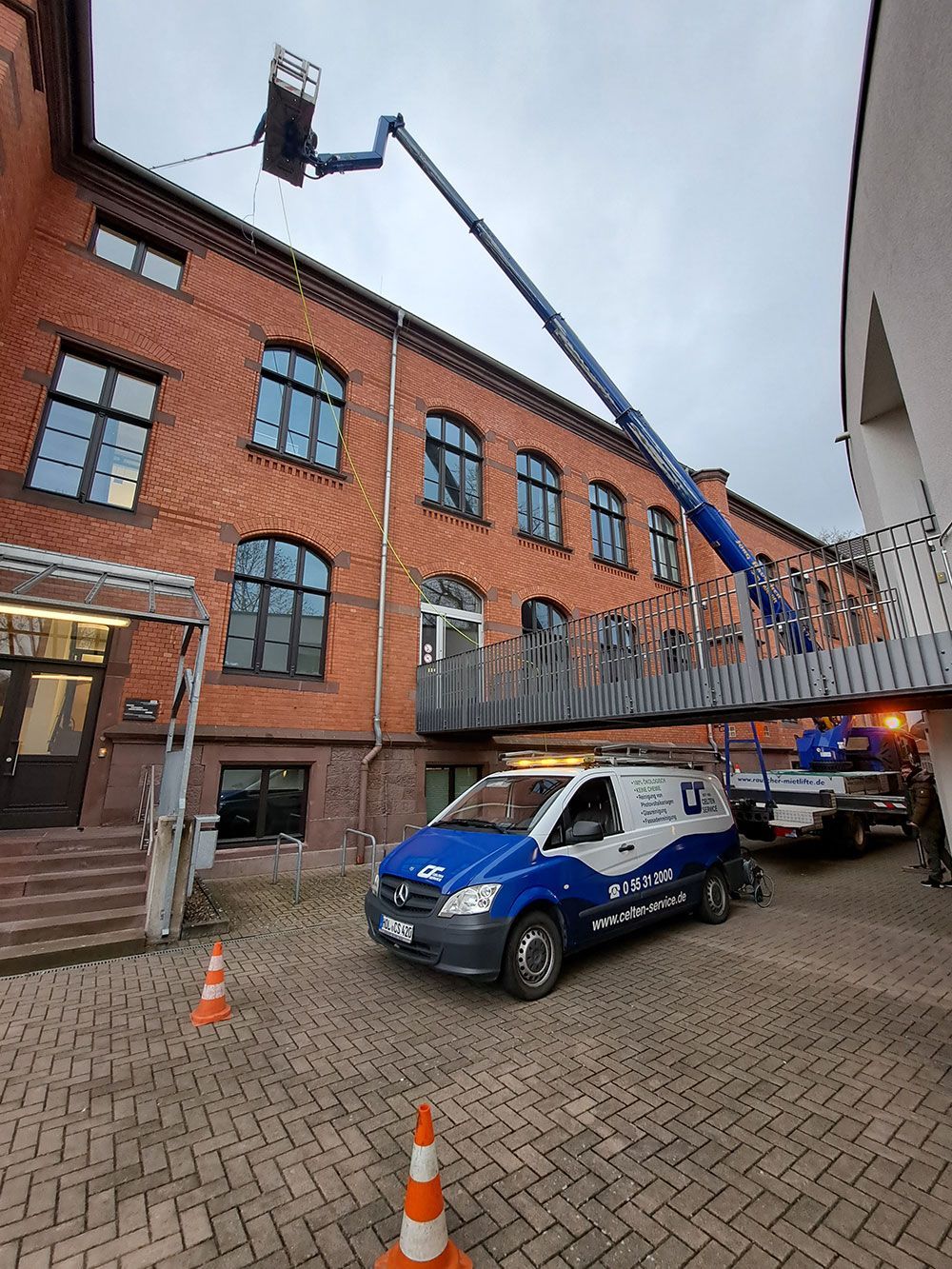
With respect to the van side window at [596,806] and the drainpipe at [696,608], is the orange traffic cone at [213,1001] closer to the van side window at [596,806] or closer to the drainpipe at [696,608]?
the van side window at [596,806]

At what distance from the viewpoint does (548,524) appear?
16359mm

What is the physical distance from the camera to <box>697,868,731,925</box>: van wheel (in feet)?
21.0

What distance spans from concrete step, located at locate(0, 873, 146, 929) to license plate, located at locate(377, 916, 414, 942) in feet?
10.8

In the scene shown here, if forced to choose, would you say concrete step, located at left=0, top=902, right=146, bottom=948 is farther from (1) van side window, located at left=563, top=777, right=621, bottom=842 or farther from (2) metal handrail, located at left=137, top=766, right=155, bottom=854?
(1) van side window, located at left=563, top=777, right=621, bottom=842

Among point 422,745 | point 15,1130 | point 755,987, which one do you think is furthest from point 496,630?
point 15,1130

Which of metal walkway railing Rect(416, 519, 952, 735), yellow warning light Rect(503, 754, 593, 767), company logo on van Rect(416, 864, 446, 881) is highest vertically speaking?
metal walkway railing Rect(416, 519, 952, 735)

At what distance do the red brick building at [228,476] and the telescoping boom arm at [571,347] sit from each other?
2.20 meters

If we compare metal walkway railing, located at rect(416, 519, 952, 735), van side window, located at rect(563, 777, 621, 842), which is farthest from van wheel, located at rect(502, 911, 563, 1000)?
metal walkway railing, located at rect(416, 519, 952, 735)

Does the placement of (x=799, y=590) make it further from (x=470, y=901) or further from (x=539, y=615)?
(x=539, y=615)

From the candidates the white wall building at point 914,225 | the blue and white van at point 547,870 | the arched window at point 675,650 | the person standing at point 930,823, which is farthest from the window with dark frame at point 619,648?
the person standing at point 930,823

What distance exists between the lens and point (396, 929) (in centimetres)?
466

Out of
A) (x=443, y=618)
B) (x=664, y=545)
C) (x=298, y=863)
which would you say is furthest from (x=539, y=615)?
(x=298, y=863)

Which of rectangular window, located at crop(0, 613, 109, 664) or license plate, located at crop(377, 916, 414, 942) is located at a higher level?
rectangular window, located at crop(0, 613, 109, 664)

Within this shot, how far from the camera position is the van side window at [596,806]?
5340mm
